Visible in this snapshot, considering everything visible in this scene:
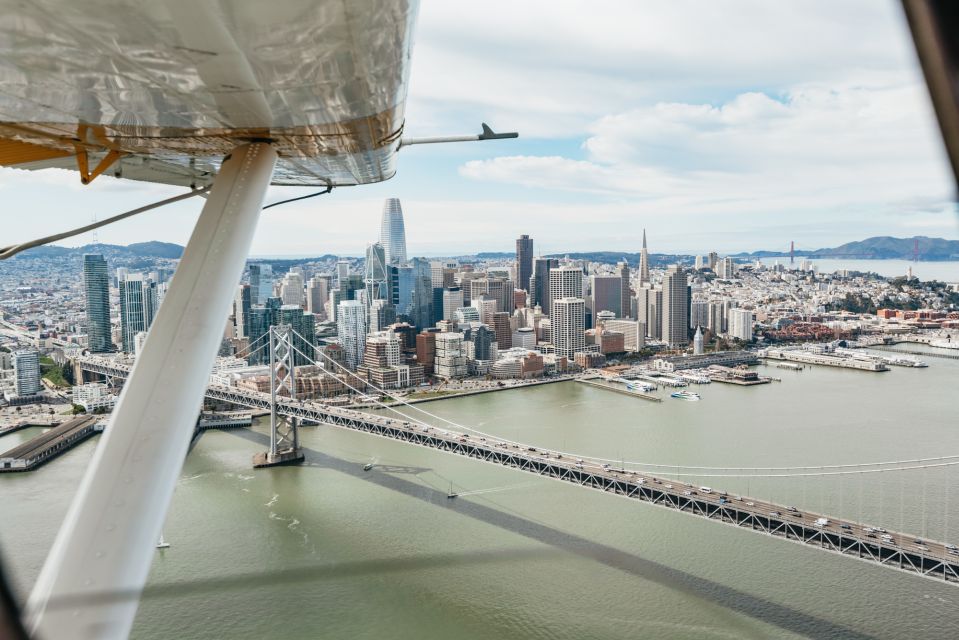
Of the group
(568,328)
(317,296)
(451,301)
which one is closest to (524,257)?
(451,301)

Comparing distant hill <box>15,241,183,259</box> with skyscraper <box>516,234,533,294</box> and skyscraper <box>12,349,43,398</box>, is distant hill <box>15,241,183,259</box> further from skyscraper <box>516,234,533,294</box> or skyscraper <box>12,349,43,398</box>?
skyscraper <box>516,234,533,294</box>

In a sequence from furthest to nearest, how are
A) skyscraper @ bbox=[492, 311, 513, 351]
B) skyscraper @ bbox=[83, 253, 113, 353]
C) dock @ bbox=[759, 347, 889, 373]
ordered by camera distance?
skyscraper @ bbox=[492, 311, 513, 351] → dock @ bbox=[759, 347, 889, 373] → skyscraper @ bbox=[83, 253, 113, 353]

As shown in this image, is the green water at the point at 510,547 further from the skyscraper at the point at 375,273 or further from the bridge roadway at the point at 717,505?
the skyscraper at the point at 375,273

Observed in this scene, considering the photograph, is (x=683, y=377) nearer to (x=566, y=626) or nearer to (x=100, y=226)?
(x=566, y=626)

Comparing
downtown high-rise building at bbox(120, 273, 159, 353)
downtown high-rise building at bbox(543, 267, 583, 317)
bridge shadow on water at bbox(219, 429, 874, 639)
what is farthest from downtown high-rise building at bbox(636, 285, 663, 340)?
bridge shadow on water at bbox(219, 429, 874, 639)

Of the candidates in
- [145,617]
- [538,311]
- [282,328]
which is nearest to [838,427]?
[145,617]

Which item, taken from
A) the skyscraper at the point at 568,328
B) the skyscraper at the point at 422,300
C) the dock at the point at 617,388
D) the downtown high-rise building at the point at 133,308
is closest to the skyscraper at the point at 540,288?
the skyscraper at the point at 422,300

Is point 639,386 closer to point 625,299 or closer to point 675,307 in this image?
point 675,307
